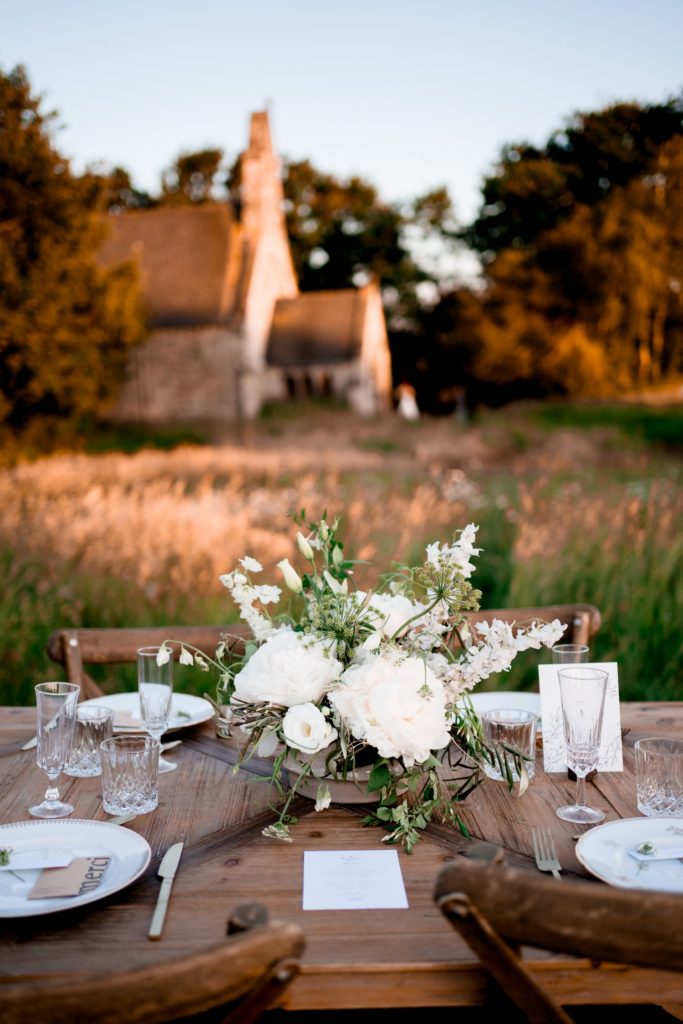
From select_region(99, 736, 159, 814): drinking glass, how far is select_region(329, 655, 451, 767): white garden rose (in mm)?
448

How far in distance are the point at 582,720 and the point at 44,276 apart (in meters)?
16.2

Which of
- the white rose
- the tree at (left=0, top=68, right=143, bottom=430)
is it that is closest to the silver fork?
the white rose

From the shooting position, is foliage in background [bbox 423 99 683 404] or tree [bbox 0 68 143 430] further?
tree [bbox 0 68 143 430]

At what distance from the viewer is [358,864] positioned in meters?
1.74

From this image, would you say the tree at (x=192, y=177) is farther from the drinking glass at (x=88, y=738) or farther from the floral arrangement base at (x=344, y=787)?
the floral arrangement base at (x=344, y=787)

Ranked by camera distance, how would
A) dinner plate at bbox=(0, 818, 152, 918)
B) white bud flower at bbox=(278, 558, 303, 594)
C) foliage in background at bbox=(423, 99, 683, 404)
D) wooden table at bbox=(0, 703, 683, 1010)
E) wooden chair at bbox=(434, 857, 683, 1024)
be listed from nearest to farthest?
wooden chair at bbox=(434, 857, 683, 1024), wooden table at bbox=(0, 703, 683, 1010), dinner plate at bbox=(0, 818, 152, 918), white bud flower at bbox=(278, 558, 303, 594), foliage in background at bbox=(423, 99, 683, 404)

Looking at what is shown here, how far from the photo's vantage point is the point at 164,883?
162 cm

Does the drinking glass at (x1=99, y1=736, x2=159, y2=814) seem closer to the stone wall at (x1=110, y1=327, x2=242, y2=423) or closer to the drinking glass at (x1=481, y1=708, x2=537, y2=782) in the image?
the drinking glass at (x1=481, y1=708, x2=537, y2=782)

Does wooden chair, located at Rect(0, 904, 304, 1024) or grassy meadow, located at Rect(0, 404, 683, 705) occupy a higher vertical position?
wooden chair, located at Rect(0, 904, 304, 1024)

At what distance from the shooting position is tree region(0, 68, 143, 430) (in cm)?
1445

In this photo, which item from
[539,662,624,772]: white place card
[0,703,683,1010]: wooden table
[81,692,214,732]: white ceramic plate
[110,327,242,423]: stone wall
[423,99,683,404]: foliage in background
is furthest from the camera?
[110,327,242,423]: stone wall

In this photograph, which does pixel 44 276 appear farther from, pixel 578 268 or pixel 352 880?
pixel 352 880

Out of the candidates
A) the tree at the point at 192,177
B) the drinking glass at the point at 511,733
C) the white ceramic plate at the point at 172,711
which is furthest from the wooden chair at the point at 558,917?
the tree at the point at 192,177

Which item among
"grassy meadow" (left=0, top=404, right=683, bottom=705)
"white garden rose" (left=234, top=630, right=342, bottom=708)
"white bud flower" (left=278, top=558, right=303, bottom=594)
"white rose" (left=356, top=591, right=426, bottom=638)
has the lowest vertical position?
"grassy meadow" (left=0, top=404, right=683, bottom=705)
